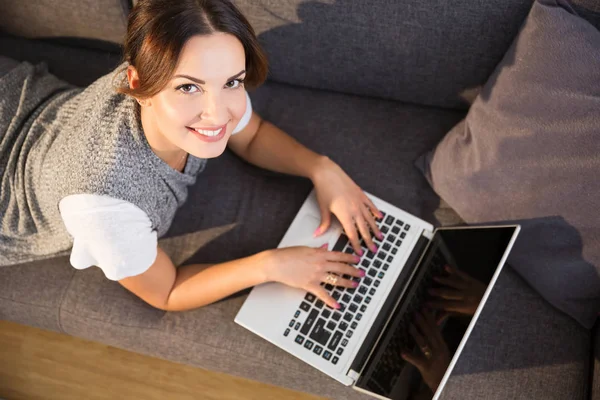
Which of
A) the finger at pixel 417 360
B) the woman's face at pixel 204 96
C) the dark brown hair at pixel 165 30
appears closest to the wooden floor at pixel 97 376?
the finger at pixel 417 360

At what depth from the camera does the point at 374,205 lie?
4.60 ft

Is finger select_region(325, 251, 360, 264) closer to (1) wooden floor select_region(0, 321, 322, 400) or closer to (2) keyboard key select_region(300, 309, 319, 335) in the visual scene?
(2) keyboard key select_region(300, 309, 319, 335)

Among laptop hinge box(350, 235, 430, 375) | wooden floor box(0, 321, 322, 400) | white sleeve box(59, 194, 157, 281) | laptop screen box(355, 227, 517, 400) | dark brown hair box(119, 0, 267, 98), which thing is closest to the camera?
dark brown hair box(119, 0, 267, 98)

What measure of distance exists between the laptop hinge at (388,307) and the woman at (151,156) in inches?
4.2

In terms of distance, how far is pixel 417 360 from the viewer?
1.19 metres

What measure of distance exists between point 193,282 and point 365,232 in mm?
425

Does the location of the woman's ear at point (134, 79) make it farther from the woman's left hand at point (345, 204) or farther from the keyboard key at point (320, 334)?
the keyboard key at point (320, 334)

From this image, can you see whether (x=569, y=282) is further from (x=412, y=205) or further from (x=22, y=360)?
(x=22, y=360)

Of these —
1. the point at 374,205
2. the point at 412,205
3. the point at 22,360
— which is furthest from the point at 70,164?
the point at 22,360

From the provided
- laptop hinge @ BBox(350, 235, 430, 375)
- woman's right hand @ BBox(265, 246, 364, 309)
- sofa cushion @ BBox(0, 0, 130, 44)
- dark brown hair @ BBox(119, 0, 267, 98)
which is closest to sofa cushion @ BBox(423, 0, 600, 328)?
laptop hinge @ BBox(350, 235, 430, 375)

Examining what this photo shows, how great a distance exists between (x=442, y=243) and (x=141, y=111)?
74cm

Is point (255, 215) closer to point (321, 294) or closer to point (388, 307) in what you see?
point (321, 294)

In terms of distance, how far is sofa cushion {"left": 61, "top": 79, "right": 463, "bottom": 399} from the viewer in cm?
135

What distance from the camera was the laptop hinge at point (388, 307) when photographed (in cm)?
127
